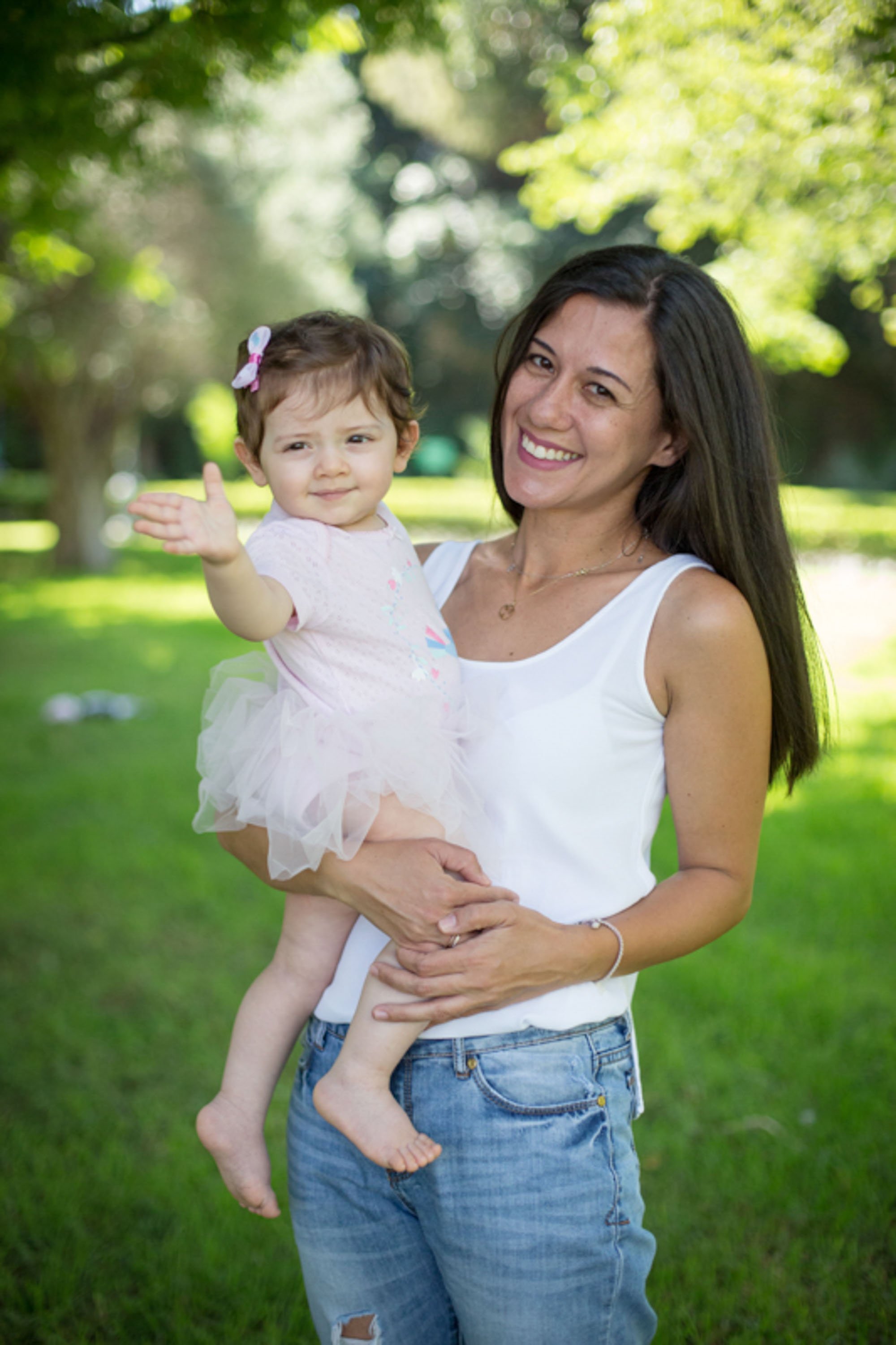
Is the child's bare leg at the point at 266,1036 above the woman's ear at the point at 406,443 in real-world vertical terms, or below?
below

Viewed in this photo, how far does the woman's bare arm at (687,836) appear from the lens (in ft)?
5.11

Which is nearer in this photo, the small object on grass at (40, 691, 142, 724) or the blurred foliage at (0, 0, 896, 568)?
the blurred foliage at (0, 0, 896, 568)

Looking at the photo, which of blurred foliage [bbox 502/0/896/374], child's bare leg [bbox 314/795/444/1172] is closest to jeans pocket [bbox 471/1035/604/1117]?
child's bare leg [bbox 314/795/444/1172]

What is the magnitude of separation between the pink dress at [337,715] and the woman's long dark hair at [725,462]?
1.62 ft

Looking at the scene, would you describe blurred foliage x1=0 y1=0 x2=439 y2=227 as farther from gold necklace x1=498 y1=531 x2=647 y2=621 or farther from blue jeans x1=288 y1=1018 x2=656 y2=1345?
blue jeans x1=288 y1=1018 x2=656 y2=1345

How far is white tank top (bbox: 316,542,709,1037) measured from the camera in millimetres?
1678

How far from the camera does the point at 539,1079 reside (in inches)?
62.0

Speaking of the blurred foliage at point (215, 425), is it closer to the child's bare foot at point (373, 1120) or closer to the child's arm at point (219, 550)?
the child's arm at point (219, 550)

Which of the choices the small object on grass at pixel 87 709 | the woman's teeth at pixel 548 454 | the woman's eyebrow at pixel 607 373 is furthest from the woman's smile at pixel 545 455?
the small object on grass at pixel 87 709

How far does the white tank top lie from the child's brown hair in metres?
0.53

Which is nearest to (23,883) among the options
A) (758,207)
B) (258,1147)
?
(258,1147)

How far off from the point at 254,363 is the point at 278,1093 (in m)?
2.75

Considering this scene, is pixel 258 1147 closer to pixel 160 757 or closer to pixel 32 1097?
pixel 32 1097

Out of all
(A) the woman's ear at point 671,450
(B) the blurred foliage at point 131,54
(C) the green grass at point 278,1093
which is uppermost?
(B) the blurred foliage at point 131,54
